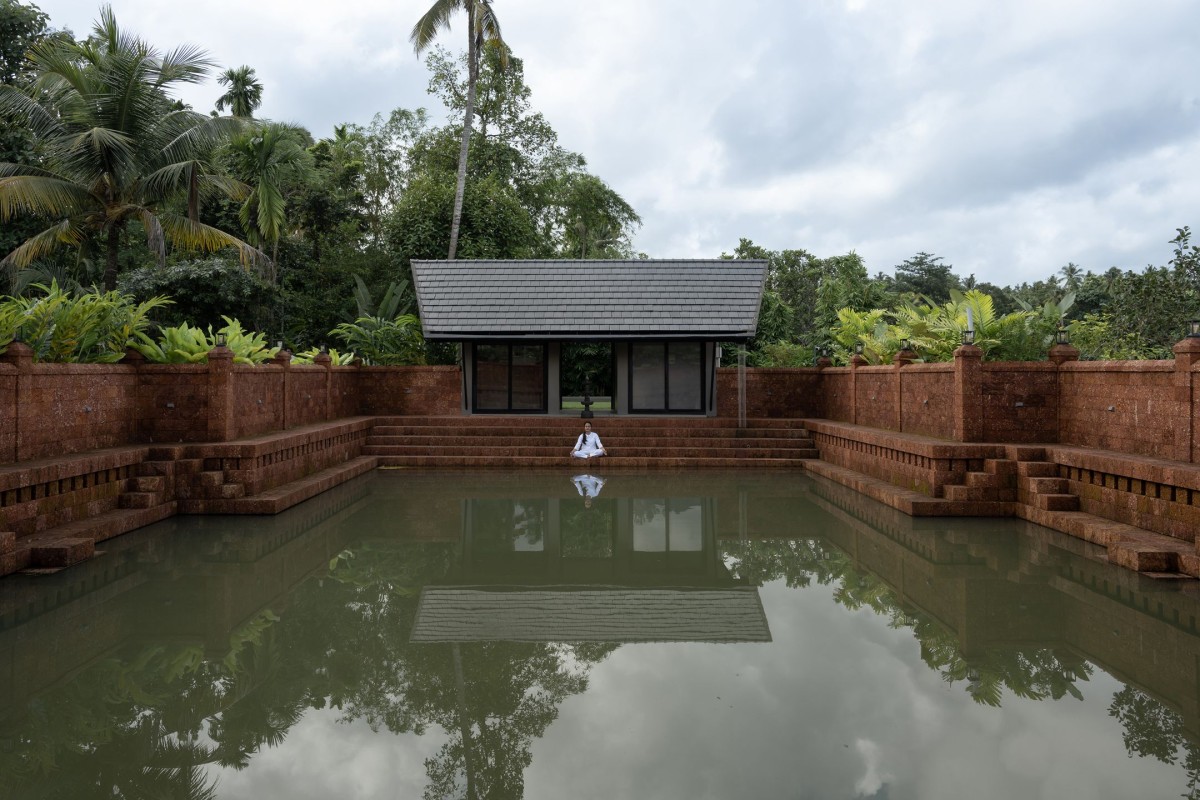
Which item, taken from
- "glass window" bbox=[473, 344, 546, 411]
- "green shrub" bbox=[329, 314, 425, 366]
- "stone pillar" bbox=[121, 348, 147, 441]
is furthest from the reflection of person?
"green shrub" bbox=[329, 314, 425, 366]

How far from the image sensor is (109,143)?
13.8 metres

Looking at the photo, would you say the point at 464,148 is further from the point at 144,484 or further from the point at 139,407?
the point at 144,484

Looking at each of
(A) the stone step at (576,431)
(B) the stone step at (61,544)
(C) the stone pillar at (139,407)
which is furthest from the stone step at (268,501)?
(A) the stone step at (576,431)

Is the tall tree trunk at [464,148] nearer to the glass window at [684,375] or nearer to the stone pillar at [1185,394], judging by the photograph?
the glass window at [684,375]

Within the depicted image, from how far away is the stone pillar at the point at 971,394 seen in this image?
10.0 metres

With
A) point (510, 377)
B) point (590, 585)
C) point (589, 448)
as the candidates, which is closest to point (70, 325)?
point (590, 585)

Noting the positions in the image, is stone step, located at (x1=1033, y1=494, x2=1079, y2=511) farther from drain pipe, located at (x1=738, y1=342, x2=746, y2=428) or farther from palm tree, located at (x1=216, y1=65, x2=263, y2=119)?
palm tree, located at (x1=216, y1=65, x2=263, y2=119)

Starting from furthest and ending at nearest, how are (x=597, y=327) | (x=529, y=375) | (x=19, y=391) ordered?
(x=529, y=375) < (x=597, y=327) < (x=19, y=391)

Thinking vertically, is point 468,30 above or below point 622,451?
above

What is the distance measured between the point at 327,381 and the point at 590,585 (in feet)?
34.3

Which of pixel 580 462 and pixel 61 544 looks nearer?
pixel 61 544

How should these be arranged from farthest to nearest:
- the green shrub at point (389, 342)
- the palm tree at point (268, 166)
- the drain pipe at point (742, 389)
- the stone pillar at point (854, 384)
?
the green shrub at point (389, 342) < the palm tree at point (268, 166) < the drain pipe at point (742, 389) < the stone pillar at point (854, 384)

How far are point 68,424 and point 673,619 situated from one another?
695 cm

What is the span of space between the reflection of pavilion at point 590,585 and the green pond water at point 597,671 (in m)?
0.04
